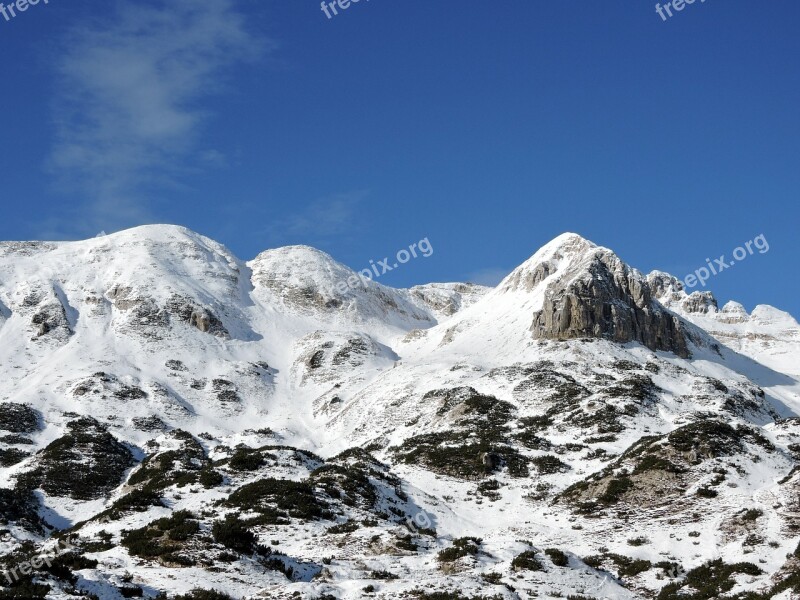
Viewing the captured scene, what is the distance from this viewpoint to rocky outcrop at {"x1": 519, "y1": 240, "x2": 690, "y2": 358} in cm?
12525

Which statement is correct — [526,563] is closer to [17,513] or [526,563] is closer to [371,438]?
[17,513]

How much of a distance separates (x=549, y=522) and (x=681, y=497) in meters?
9.41

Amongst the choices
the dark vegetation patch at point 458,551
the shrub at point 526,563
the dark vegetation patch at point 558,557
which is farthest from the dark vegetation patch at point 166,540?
the dark vegetation patch at point 558,557

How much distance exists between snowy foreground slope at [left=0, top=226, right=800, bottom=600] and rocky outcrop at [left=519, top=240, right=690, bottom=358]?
0.47 metres

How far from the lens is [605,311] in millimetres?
127938

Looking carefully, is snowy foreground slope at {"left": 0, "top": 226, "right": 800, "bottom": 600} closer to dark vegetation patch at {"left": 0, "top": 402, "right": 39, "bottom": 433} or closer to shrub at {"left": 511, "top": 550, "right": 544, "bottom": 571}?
shrub at {"left": 511, "top": 550, "right": 544, "bottom": 571}

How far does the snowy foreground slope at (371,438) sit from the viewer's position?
35.0 meters

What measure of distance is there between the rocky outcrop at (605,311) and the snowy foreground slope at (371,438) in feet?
1.53

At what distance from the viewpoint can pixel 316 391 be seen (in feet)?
441

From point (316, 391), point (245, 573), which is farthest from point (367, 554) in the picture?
point (316, 391)

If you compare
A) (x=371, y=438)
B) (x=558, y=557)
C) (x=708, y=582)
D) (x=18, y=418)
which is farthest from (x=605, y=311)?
(x=558, y=557)

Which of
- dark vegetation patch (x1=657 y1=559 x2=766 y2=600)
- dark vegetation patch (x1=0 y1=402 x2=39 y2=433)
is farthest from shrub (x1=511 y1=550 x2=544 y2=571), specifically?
dark vegetation patch (x1=0 y1=402 x2=39 y2=433)

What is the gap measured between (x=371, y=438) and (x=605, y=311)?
165 ft

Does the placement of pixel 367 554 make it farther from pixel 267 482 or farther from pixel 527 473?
pixel 527 473
